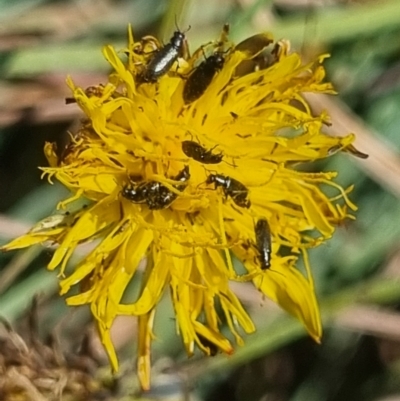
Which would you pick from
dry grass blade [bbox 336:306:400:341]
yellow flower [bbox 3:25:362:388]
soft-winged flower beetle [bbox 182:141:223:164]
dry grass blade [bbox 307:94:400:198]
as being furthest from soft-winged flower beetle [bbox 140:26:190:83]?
dry grass blade [bbox 336:306:400:341]

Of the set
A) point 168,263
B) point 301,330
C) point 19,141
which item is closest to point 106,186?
point 168,263

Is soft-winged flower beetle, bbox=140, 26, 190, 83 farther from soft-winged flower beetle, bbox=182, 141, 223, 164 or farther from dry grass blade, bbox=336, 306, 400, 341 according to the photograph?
dry grass blade, bbox=336, 306, 400, 341

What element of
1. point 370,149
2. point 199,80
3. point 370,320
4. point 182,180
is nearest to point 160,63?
point 199,80

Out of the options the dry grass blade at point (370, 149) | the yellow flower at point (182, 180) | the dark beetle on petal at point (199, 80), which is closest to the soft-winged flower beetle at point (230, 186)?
the yellow flower at point (182, 180)

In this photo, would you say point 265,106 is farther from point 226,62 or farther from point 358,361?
point 358,361

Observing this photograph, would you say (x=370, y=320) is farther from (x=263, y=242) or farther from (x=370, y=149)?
(x=263, y=242)

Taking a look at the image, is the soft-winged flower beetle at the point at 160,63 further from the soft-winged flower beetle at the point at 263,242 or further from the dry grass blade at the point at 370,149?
the dry grass blade at the point at 370,149
